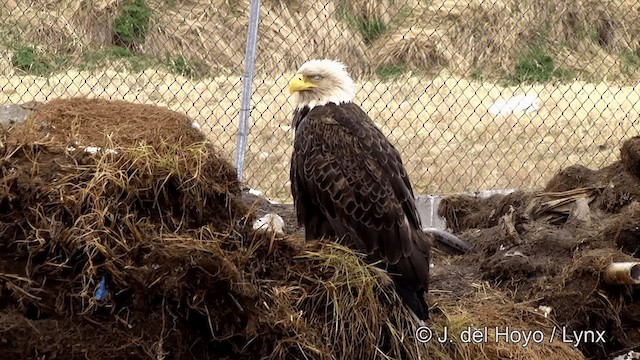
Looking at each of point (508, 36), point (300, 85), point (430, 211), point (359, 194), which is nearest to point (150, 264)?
point (359, 194)

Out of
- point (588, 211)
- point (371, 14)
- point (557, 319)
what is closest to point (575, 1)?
point (371, 14)

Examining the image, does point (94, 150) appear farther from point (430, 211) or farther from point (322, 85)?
point (430, 211)

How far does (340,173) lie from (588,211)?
2.36m

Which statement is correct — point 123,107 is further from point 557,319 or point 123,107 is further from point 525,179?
point 525,179

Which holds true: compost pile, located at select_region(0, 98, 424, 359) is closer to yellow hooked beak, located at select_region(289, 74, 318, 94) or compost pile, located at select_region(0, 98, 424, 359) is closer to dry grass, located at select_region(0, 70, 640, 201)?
yellow hooked beak, located at select_region(289, 74, 318, 94)

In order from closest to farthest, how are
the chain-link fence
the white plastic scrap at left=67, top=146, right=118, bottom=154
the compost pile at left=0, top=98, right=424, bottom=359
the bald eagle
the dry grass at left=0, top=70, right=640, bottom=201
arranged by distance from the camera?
the compost pile at left=0, top=98, right=424, bottom=359 → the white plastic scrap at left=67, top=146, right=118, bottom=154 → the bald eagle → the dry grass at left=0, top=70, right=640, bottom=201 → the chain-link fence

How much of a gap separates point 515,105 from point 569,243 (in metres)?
5.18

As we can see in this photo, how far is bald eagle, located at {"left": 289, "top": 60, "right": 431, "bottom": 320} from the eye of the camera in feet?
18.1

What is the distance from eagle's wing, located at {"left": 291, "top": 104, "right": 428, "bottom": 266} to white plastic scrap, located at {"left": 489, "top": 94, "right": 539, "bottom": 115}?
600cm

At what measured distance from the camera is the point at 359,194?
5.59 metres

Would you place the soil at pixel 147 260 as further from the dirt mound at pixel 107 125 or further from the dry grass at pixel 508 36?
the dry grass at pixel 508 36

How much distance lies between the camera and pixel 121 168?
4.66m

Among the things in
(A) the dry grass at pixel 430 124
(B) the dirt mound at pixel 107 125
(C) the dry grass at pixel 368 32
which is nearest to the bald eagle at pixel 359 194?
(B) the dirt mound at pixel 107 125

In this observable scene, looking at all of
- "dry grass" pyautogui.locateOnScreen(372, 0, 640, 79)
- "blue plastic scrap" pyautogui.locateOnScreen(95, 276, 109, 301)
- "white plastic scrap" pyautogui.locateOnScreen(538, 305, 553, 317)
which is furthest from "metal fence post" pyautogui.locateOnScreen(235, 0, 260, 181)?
"dry grass" pyautogui.locateOnScreen(372, 0, 640, 79)
